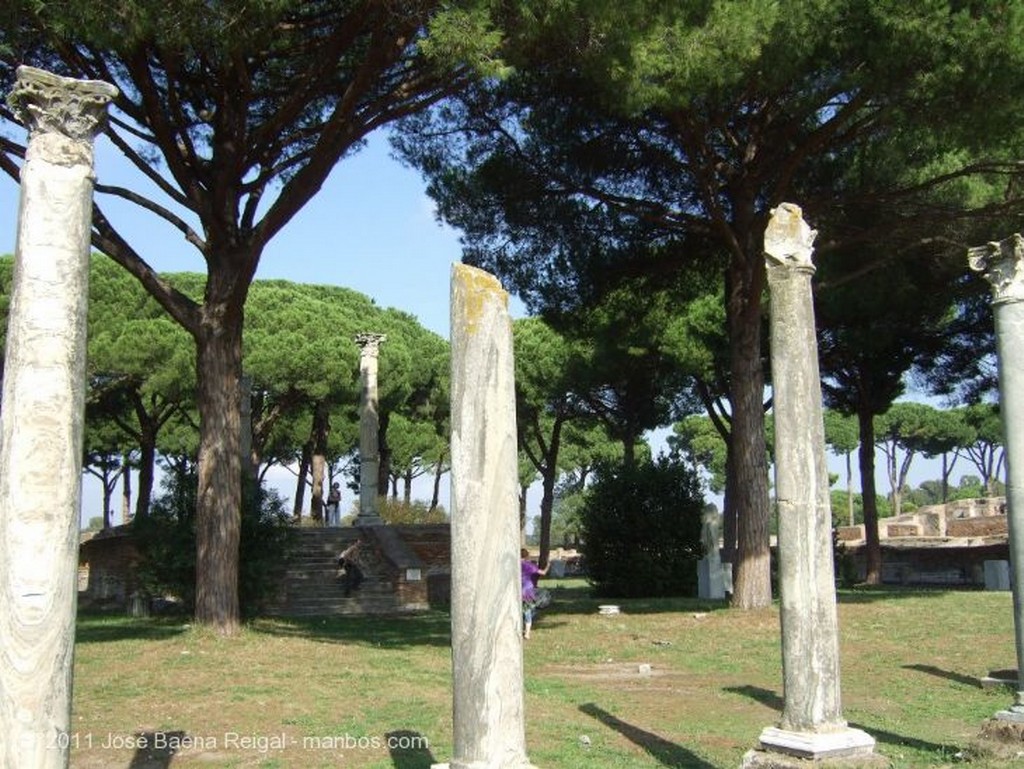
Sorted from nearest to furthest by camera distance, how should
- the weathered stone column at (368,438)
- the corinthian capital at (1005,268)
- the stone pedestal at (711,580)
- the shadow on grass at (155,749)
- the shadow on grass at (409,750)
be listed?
the shadow on grass at (409,750), the shadow on grass at (155,749), the corinthian capital at (1005,268), the stone pedestal at (711,580), the weathered stone column at (368,438)

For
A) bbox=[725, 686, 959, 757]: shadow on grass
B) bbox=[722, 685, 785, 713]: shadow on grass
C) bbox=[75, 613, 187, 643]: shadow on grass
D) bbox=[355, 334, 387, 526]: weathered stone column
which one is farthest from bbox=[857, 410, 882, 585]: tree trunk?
bbox=[725, 686, 959, 757]: shadow on grass

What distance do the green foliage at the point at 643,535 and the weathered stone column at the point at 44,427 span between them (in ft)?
49.1

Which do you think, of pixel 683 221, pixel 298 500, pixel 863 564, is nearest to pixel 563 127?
pixel 683 221

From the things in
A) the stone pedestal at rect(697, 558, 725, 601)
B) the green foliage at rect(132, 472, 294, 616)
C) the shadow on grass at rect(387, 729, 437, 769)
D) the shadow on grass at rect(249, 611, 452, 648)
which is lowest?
→ the shadow on grass at rect(387, 729, 437, 769)

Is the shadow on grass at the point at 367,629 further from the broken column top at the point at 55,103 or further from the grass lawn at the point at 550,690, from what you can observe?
the broken column top at the point at 55,103

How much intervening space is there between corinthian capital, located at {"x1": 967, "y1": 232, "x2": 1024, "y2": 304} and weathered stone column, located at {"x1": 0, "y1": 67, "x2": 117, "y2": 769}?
5892mm

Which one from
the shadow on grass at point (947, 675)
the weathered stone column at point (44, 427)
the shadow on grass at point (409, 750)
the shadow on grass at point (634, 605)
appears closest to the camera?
the weathered stone column at point (44, 427)

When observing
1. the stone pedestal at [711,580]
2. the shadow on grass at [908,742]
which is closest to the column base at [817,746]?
the shadow on grass at [908,742]

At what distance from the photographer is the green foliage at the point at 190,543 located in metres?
13.7

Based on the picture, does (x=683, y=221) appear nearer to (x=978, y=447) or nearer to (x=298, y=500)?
(x=298, y=500)

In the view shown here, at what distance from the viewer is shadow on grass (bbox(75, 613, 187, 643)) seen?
11938 mm

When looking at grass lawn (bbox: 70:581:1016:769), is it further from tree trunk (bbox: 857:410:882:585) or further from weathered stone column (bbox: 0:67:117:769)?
tree trunk (bbox: 857:410:882:585)

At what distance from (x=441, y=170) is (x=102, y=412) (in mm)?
14707

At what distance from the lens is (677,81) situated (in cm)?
1084
